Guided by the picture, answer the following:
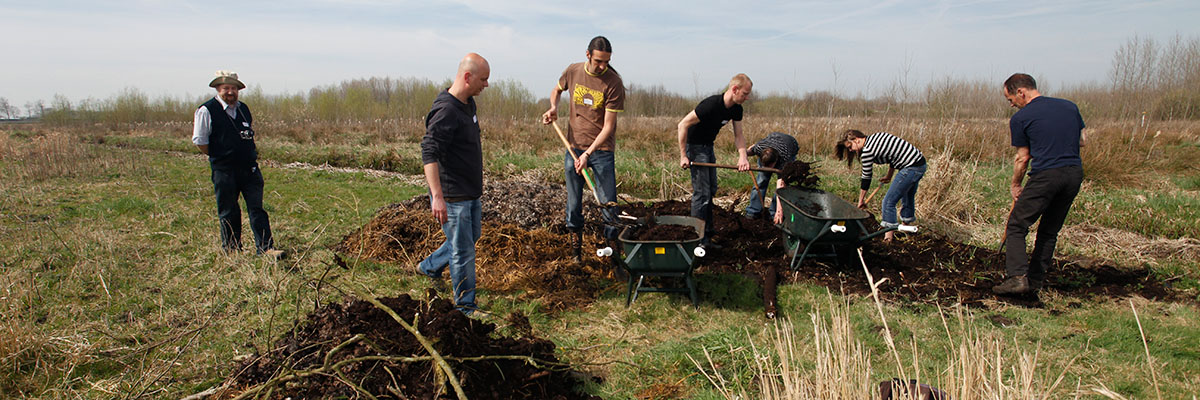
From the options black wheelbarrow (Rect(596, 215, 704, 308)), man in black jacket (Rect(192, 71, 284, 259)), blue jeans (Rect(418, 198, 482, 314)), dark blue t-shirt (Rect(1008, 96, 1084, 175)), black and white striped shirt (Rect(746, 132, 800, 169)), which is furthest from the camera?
black and white striped shirt (Rect(746, 132, 800, 169))

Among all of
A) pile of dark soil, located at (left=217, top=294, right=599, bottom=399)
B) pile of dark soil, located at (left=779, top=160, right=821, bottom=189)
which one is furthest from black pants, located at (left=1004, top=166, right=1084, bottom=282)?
pile of dark soil, located at (left=217, top=294, right=599, bottom=399)

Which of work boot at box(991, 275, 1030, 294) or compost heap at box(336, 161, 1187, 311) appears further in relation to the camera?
compost heap at box(336, 161, 1187, 311)

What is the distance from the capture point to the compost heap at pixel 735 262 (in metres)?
4.45

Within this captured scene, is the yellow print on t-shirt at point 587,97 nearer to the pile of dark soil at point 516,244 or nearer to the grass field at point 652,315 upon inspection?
the pile of dark soil at point 516,244

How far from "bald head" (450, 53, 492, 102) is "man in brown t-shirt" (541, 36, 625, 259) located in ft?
3.67

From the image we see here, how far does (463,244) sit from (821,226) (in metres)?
2.80

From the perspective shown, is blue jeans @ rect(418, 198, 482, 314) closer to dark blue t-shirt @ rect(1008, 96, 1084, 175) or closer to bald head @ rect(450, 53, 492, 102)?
bald head @ rect(450, 53, 492, 102)

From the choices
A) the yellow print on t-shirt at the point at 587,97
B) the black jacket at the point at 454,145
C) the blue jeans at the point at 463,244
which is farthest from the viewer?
the yellow print on t-shirt at the point at 587,97

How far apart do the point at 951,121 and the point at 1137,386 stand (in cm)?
1112

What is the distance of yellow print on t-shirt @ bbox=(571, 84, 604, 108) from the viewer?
4645 millimetres

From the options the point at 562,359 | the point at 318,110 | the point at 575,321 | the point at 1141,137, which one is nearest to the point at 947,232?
the point at 575,321

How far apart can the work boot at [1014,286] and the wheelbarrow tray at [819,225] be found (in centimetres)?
90

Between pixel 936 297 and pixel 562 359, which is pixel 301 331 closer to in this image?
pixel 562 359

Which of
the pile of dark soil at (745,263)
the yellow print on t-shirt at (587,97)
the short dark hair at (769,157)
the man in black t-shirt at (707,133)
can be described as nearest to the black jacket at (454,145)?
the pile of dark soil at (745,263)
